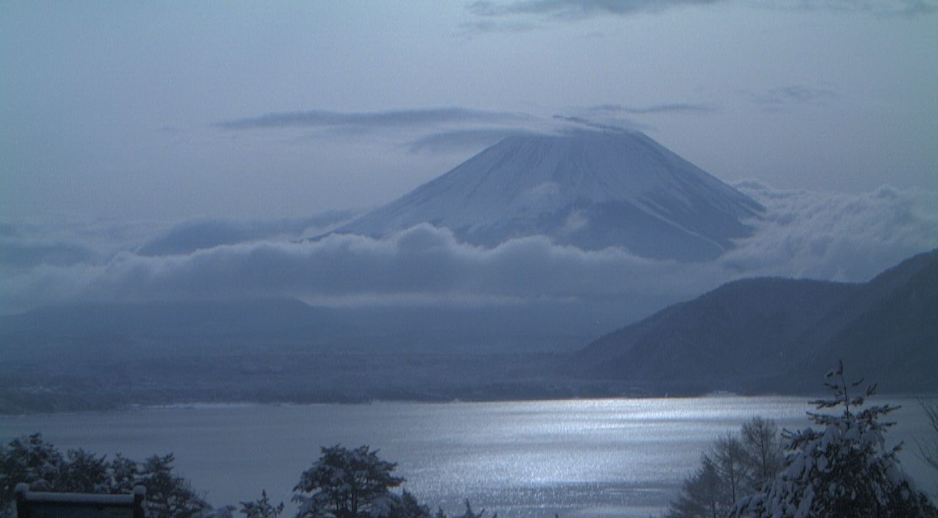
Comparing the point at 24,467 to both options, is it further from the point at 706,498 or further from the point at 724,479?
the point at 724,479

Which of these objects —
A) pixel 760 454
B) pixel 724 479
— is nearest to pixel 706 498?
pixel 724 479

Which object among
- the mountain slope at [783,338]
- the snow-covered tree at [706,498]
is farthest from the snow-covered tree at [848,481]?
the mountain slope at [783,338]

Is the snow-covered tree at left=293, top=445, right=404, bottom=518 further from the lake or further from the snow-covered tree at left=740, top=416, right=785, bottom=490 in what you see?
the lake

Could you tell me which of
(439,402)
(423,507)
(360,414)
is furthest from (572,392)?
(423,507)

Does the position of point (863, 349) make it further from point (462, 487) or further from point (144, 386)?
point (144, 386)

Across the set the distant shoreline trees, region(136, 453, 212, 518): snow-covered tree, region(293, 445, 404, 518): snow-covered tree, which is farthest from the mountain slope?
region(136, 453, 212, 518): snow-covered tree
